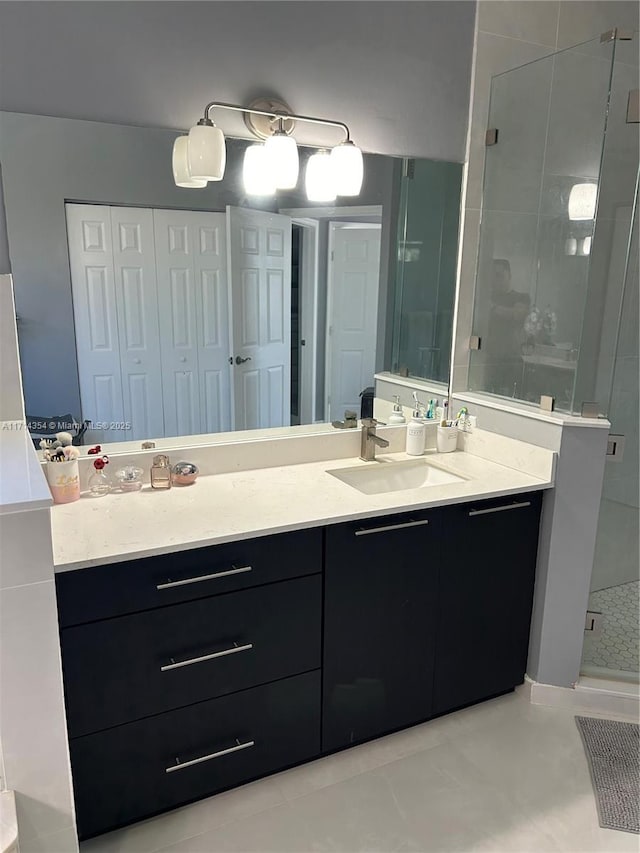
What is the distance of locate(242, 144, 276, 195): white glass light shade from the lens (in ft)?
6.12

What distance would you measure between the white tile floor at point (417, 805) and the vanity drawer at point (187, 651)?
0.38 m

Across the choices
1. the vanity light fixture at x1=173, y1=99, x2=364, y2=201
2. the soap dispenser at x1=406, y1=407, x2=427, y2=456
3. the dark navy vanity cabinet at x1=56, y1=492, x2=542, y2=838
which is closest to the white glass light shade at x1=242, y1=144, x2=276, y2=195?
the vanity light fixture at x1=173, y1=99, x2=364, y2=201

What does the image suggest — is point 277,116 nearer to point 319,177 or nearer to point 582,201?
point 319,177

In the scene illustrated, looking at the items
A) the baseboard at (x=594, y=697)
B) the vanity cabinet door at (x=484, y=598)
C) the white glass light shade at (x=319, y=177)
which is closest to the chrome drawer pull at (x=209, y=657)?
the vanity cabinet door at (x=484, y=598)

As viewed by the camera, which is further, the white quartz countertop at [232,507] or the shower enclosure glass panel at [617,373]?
the shower enclosure glass panel at [617,373]

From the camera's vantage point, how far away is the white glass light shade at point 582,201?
207 cm

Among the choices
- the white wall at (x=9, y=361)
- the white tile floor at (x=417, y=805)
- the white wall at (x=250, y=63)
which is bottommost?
the white tile floor at (x=417, y=805)

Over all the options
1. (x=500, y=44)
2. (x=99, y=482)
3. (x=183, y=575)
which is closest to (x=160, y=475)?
(x=99, y=482)

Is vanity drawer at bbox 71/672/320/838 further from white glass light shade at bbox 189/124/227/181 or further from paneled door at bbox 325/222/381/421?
white glass light shade at bbox 189/124/227/181

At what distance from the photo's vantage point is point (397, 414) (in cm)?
238

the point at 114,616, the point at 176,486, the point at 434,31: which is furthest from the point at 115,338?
the point at 434,31

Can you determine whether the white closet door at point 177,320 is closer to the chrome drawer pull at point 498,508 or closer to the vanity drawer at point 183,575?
the vanity drawer at point 183,575

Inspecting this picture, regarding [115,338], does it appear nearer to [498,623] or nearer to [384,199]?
[384,199]

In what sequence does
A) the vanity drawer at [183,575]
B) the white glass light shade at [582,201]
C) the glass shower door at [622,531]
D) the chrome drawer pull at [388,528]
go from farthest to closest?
the glass shower door at [622,531]
the white glass light shade at [582,201]
the chrome drawer pull at [388,528]
the vanity drawer at [183,575]
